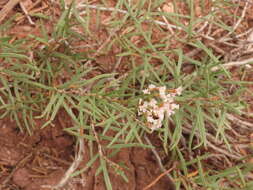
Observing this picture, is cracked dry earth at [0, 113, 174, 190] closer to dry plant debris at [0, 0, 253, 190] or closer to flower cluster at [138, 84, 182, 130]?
dry plant debris at [0, 0, 253, 190]

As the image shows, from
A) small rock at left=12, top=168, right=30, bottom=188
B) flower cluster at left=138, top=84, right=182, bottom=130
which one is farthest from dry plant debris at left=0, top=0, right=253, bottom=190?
flower cluster at left=138, top=84, right=182, bottom=130

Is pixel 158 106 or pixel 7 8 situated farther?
pixel 7 8

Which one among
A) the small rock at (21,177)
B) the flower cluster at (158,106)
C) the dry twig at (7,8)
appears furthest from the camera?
the dry twig at (7,8)

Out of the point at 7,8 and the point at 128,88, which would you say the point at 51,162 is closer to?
the point at 128,88

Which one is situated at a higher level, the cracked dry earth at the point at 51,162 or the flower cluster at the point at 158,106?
the flower cluster at the point at 158,106

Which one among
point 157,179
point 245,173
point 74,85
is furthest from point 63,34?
point 245,173

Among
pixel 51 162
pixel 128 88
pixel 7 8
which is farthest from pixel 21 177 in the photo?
pixel 7 8

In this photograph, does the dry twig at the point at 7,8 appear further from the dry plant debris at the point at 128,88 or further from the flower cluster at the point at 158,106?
the flower cluster at the point at 158,106

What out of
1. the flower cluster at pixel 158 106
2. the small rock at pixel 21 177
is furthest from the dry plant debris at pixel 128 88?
the flower cluster at pixel 158 106

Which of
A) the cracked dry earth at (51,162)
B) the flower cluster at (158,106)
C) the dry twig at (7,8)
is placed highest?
the dry twig at (7,8)
